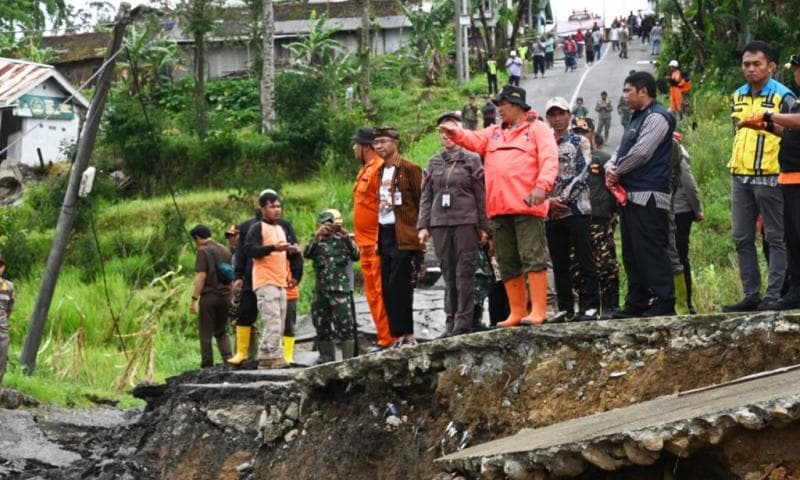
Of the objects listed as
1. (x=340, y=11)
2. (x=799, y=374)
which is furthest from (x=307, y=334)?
(x=340, y=11)

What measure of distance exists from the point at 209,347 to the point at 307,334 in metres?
3.71

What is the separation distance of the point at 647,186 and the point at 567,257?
1487mm

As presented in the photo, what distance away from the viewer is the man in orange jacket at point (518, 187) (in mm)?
10016

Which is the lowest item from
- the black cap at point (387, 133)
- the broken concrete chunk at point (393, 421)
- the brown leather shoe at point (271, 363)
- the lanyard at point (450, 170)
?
the brown leather shoe at point (271, 363)

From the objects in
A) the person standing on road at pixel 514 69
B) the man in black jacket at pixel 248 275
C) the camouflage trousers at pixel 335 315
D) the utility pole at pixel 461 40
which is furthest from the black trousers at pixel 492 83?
the camouflage trousers at pixel 335 315

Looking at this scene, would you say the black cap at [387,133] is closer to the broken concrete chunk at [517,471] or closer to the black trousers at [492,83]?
the broken concrete chunk at [517,471]

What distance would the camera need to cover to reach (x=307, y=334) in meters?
18.8

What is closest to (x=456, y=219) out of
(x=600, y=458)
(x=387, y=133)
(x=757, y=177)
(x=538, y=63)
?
(x=387, y=133)

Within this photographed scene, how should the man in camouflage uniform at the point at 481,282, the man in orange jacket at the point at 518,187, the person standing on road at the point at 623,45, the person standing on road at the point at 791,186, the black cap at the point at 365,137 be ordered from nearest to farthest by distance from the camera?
the person standing on road at the point at 791,186
the man in orange jacket at the point at 518,187
the man in camouflage uniform at the point at 481,282
the black cap at the point at 365,137
the person standing on road at the point at 623,45

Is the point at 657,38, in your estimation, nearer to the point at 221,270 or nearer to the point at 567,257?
the point at 221,270

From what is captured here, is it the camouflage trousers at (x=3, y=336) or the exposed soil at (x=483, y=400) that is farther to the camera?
the camouflage trousers at (x=3, y=336)

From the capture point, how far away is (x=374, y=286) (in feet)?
39.8

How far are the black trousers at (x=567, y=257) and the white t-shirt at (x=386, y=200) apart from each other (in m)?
1.34

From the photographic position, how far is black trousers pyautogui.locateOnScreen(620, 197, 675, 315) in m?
9.50
